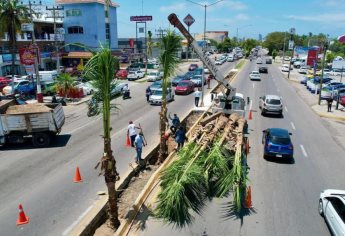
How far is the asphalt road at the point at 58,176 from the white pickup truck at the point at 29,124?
0.66m

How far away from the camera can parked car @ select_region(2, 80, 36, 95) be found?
39.7 metres

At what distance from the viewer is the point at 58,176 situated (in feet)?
53.3

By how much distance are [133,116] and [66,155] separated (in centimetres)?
1132

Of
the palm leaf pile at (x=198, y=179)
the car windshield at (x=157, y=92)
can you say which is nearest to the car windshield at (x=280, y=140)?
the palm leaf pile at (x=198, y=179)

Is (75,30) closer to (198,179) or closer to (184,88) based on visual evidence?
(184,88)

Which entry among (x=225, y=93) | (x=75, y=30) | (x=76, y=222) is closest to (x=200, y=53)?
(x=225, y=93)

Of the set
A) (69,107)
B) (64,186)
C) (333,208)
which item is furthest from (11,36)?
(333,208)

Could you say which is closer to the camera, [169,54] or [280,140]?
[169,54]

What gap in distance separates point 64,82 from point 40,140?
1733 centimetres

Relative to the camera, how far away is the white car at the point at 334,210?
10.8 m

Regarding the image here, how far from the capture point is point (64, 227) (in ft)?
38.5

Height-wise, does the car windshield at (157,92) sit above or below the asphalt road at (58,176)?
above

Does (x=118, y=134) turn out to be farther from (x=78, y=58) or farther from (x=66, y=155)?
(x=78, y=58)

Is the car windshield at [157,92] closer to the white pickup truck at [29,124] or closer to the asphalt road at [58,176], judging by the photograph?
the asphalt road at [58,176]
